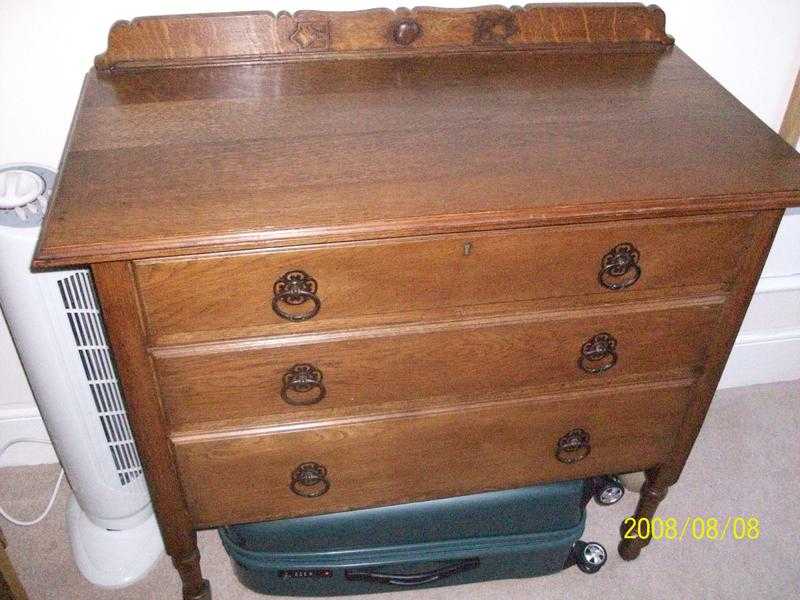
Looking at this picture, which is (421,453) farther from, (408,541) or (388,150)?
(388,150)

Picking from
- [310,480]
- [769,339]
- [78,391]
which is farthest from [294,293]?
[769,339]

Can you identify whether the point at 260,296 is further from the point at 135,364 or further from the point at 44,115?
the point at 44,115

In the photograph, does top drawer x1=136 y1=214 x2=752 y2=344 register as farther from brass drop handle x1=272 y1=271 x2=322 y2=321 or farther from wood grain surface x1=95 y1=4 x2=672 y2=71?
wood grain surface x1=95 y1=4 x2=672 y2=71

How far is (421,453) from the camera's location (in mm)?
1241

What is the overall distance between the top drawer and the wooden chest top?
6cm

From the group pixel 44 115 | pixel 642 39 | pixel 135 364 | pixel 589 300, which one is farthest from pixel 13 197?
pixel 642 39

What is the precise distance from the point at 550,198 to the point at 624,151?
191 mm

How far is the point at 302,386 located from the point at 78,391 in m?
0.54

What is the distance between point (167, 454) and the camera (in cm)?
111

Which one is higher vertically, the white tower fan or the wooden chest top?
the wooden chest top

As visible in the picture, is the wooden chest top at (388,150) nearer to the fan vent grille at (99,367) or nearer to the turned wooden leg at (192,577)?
the fan vent grille at (99,367)

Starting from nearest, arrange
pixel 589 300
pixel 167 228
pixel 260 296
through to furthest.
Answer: pixel 167 228, pixel 260 296, pixel 589 300

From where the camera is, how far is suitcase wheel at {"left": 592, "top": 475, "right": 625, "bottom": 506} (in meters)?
1.68

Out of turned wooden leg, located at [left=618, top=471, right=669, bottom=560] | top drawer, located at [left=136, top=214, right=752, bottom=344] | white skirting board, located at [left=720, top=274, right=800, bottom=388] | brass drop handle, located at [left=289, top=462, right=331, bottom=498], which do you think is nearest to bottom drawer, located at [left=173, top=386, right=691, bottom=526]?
brass drop handle, located at [left=289, top=462, right=331, bottom=498]
